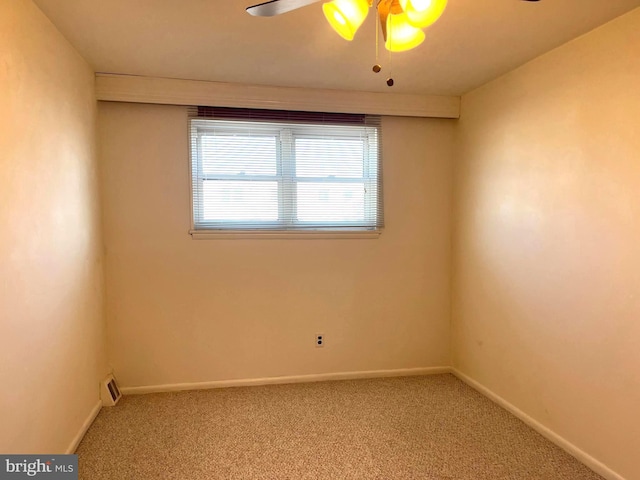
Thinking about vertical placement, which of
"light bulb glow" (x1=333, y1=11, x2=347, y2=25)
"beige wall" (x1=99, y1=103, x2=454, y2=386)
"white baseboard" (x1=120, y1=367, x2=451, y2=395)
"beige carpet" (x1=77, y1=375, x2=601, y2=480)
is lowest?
"beige carpet" (x1=77, y1=375, x2=601, y2=480)

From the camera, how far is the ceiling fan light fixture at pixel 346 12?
128cm

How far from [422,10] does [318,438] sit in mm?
2253

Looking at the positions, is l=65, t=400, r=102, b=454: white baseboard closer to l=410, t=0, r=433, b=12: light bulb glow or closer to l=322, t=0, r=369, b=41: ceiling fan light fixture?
l=322, t=0, r=369, b=41: ceiling fan light fixture

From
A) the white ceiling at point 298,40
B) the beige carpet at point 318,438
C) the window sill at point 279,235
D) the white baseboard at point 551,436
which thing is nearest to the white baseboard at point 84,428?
the beige carpet at point 318,438

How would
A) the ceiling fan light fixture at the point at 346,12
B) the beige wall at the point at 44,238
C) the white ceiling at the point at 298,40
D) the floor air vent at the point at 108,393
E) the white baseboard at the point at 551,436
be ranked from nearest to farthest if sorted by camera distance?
the ceiling fan light fixture at the point at 346,12
the beige wall at the point at 44,238
the white ceiling at the point at 298,40
the white baseboard at the point at 551,436
the floor air vent at the point at 108,393

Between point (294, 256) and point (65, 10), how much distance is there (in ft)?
6.75

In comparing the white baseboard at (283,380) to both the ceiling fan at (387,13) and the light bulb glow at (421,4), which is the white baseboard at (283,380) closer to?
the ceiling fan at (387,13)

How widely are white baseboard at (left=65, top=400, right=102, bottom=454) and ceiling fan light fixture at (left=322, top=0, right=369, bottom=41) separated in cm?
254

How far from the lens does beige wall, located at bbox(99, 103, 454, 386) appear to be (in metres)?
2.85

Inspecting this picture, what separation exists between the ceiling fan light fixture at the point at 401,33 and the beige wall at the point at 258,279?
1727 millimetres

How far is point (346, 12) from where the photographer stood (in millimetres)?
1286

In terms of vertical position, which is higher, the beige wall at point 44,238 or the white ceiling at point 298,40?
the white ceiling at point 298,40

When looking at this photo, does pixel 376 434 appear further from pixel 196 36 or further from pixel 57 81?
→ pixel 57 81

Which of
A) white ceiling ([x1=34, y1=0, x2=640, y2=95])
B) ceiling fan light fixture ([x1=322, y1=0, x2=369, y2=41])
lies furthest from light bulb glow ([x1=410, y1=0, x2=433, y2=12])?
white ceiling ([x1=34, y1=0, x2=640, y2=95])
